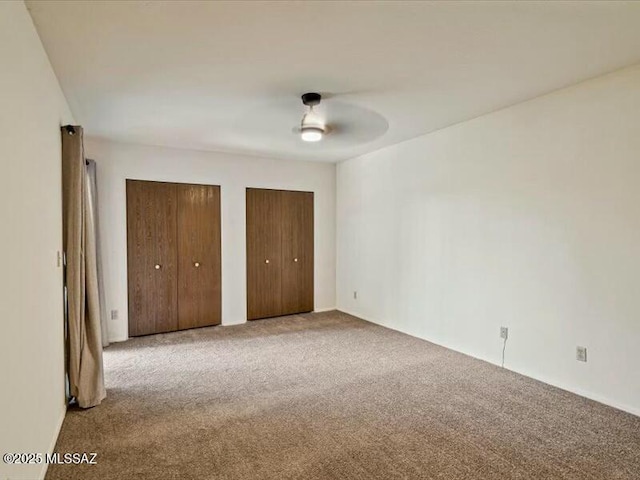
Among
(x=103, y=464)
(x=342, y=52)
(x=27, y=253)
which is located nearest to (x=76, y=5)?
(x=27, y=253)

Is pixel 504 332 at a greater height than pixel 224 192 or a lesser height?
lesser

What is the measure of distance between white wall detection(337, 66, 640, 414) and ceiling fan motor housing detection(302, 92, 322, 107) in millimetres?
1752

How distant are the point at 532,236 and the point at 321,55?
7.84 ft

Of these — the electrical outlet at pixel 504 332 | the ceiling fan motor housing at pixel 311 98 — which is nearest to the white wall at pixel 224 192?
the ceiling fan motor housing at pixel 311 98

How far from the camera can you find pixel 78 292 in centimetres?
277

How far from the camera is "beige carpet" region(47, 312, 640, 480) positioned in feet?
6.80

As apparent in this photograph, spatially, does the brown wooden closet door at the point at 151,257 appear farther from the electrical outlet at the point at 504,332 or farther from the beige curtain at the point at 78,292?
the electrical outlet at the point at 504,332

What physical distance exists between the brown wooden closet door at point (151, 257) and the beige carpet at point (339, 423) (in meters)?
0.90

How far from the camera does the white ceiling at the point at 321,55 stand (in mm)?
1993

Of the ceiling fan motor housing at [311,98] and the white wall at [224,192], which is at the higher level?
the ceiling fan motor housing at [311,98]

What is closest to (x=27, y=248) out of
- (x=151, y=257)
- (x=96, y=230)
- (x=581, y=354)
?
(x=96, y=230)

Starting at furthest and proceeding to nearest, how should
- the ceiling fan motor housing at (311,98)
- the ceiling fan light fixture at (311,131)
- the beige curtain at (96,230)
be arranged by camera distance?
the beige curtain at (96,230) < the ceiling fan light fixture at (311,131) < the ceiling fan motor housing at (311,98)

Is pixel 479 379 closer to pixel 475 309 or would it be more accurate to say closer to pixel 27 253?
pixel 475 309

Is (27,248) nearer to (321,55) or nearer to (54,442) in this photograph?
(54,442)
